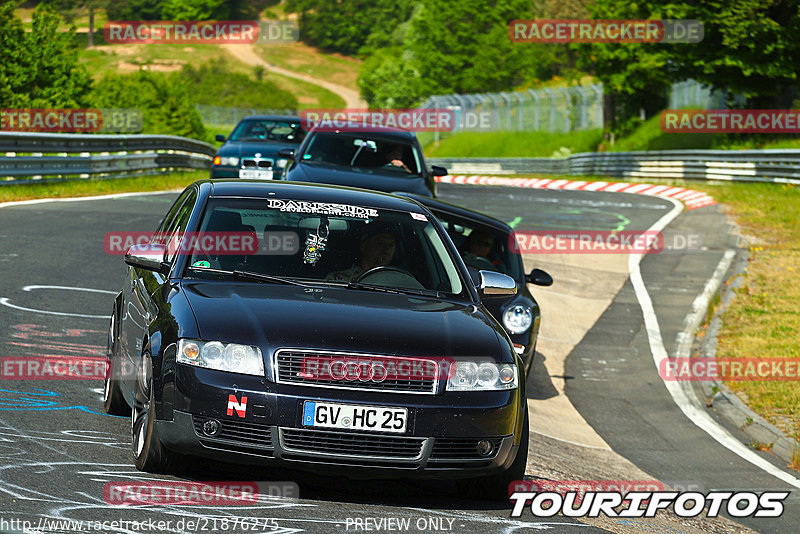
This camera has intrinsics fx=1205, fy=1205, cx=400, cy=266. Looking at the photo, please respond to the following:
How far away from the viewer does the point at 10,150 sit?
71.2 feet

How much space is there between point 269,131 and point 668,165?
19401 mm

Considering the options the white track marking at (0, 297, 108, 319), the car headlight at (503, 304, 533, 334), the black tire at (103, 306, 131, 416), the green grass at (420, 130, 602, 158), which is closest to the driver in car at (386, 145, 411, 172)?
the car headlight at (503, 304, 533, 334)

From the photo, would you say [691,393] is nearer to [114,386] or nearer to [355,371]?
[114,386]

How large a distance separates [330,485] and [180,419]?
1.02m

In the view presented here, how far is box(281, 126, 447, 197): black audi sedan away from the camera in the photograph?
15.1m

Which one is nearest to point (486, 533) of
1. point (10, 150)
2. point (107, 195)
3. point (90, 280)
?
point (90, 280)

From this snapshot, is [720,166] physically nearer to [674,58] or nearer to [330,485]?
[674,58]

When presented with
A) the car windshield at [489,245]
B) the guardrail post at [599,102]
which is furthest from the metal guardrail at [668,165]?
the car windshield at [489,245]

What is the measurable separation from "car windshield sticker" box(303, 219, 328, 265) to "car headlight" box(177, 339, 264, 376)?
1242mm

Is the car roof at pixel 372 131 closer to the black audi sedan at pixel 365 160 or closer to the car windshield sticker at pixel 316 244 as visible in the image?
the black audi sedan at pixel 365 160

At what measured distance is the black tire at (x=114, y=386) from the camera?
737cm

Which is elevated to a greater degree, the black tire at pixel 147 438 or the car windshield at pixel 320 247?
the car windshield at pixel 320 247

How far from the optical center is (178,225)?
724 centimetres

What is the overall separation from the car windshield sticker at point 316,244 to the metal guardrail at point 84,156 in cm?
1577
